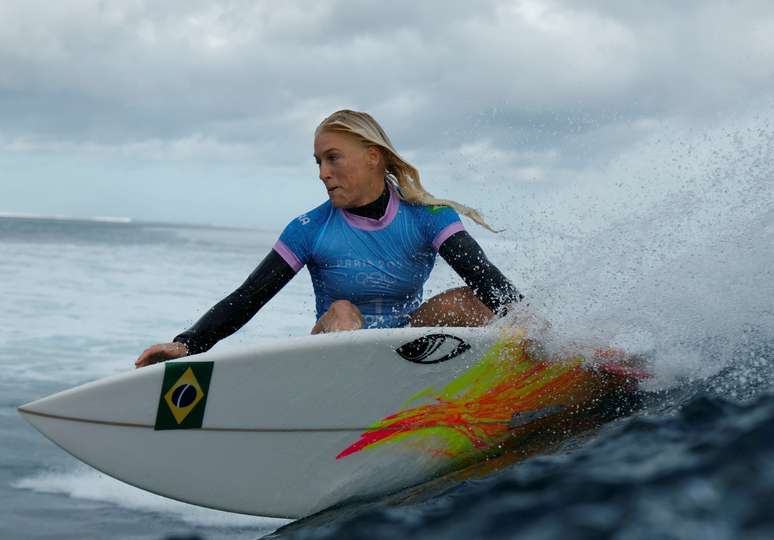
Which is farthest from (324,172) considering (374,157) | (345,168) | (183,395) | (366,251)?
(183,395)

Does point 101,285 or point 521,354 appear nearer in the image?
point 521,354

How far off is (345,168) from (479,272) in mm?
628

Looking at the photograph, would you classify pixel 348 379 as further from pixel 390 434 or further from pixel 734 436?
pixel 734 436

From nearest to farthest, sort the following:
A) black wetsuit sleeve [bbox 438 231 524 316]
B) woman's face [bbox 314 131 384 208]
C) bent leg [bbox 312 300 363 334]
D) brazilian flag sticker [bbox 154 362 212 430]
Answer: brazilian flag sticker [bbox 154 362 212 430] → bent leg [bbox 312 300 363 334] → black wetsuit sleeve [bbox 438 231 524 316] → woman's face [bbox 314 131 384 208]

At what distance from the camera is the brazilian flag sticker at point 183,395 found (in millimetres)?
2631

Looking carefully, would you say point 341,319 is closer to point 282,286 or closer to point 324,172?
point 282,286

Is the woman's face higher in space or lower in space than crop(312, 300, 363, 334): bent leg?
higher

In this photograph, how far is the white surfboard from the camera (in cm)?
265

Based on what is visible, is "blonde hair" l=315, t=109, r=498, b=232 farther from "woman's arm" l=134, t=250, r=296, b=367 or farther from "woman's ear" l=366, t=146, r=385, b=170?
"woman's arm" l=134, t=250, r=296, b=367

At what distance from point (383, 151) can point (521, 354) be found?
947 mm

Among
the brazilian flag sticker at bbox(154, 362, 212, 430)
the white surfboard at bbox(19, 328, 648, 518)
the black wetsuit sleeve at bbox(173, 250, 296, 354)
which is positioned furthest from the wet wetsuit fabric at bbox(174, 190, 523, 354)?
the brazilian flag sticker at bbox(154, 362, 212, 430)

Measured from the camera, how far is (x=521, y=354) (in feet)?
9.21

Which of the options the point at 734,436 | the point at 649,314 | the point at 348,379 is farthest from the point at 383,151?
the point at 734,436

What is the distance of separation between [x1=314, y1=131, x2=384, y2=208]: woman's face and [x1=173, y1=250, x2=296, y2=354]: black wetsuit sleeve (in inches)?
13.3
